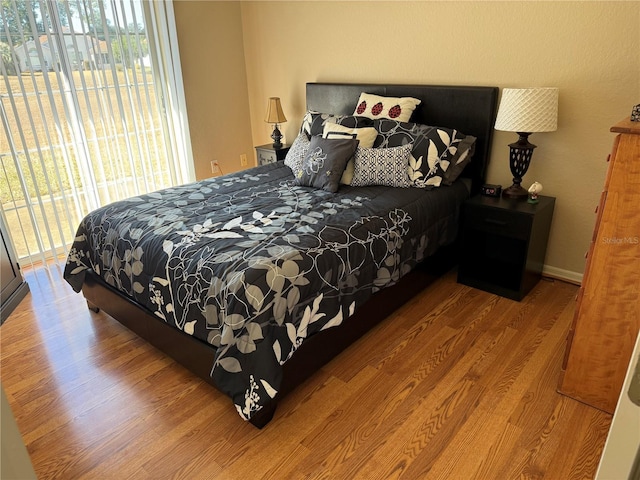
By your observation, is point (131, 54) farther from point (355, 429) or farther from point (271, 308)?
point (355, 429)

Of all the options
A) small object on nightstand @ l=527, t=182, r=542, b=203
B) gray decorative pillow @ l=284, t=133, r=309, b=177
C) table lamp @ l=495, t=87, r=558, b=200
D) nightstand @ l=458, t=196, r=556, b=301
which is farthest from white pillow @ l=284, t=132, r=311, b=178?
small object on nightstand @ l=527, t=182, r=542, b=203

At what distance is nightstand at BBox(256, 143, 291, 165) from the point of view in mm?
3900

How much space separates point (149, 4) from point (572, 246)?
3.71 meters

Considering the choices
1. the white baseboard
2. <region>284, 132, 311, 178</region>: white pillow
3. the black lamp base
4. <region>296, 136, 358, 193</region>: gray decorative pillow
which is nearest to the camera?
the black lamp base

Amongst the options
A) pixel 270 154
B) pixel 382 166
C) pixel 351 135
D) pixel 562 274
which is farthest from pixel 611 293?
pixel 270 154

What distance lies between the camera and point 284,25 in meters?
3.82

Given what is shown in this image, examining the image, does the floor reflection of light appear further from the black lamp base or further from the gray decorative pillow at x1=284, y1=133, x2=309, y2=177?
the black lamp base

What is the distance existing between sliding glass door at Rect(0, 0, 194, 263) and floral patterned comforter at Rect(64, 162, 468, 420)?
1.07 m

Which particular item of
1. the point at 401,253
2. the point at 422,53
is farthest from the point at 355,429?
the point at 422,53

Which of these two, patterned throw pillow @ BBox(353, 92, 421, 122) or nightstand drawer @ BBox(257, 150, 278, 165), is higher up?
patterned throw pillow @ BBox(353, 92, 421, 122)

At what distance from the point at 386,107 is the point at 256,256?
1784 mm

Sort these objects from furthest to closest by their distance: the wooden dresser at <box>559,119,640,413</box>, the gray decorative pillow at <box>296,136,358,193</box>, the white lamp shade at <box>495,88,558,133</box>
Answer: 1. the gray decorative pillow at <box>296,136,358,193</box>
2. the white lamp shade at <box>495,88,558,133</box>
3. the wooden dresser at <box>559,119,640,413</box>

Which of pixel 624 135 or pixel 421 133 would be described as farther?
pixel 421 133

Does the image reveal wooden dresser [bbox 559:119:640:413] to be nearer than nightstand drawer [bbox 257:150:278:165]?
Yes
